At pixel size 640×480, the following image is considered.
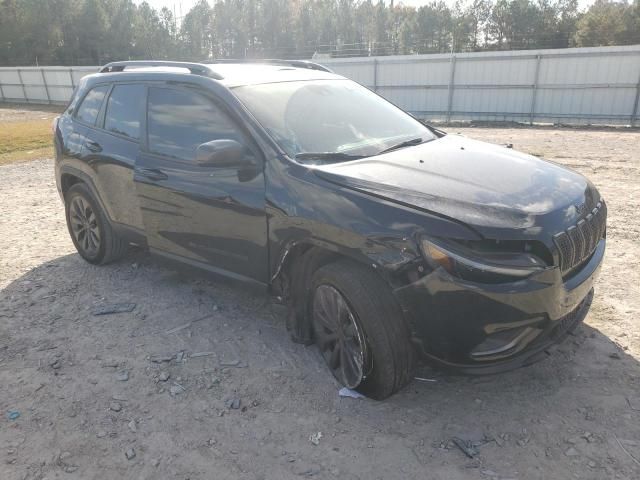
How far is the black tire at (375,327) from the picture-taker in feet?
8.80

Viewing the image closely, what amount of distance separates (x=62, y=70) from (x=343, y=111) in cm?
3014

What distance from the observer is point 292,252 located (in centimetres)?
317

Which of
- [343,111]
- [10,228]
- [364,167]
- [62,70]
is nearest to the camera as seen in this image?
[364,167]

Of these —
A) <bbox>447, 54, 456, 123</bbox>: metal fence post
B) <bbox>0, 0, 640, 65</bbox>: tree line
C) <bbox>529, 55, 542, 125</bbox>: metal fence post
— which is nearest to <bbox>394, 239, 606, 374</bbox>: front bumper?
<bbox>529, 55, 542, 125</bbox>: metal fence post

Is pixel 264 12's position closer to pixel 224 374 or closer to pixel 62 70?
pixel 62 70

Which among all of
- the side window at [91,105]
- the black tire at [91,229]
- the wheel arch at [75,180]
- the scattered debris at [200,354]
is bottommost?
the scattered debris at [200,354]

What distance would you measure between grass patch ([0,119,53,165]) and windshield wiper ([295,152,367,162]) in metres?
11.5

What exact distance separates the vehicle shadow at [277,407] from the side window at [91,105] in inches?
74.6

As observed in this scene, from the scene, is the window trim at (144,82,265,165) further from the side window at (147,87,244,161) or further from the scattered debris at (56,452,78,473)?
the scattered debris at (56,452,78,473)

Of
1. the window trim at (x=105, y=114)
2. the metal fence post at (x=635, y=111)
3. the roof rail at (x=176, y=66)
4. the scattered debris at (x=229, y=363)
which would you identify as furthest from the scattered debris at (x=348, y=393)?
the metal fence post at (x=635, y=111)

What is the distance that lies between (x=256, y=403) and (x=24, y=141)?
15.8m

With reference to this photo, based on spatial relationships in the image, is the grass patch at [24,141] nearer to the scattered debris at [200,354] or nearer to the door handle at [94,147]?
the door handle at [94,147]

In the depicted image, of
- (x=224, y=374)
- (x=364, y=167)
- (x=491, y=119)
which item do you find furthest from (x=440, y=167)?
(x=491, y=119)

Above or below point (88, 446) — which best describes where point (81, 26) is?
above
